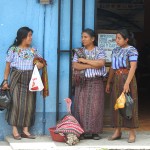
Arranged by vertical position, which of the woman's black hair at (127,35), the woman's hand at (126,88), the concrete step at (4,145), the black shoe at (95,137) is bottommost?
the concrete step at (4,145)

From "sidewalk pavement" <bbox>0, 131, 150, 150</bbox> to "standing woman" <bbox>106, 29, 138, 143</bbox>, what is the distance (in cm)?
20

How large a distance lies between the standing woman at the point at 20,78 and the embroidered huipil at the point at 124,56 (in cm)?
119

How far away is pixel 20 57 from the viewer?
25.9 feet

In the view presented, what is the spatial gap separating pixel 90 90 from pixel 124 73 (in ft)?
2.05

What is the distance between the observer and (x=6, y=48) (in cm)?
810

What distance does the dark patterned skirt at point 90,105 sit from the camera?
7922 millimetres

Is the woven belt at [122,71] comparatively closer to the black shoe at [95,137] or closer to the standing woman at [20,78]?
the black shoe at [95,137]

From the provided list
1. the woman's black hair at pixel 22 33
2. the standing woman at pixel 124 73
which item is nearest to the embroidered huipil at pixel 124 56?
the standing woman at pixel 124 73

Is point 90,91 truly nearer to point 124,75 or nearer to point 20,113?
point 124,75

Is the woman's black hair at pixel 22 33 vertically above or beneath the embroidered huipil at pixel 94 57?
above

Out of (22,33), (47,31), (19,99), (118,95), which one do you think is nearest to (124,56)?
(118,95)

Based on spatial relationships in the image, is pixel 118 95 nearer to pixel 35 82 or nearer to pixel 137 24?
pixel 35 82

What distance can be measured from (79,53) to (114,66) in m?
0.59

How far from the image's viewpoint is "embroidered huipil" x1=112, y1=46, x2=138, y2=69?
7.62 m
